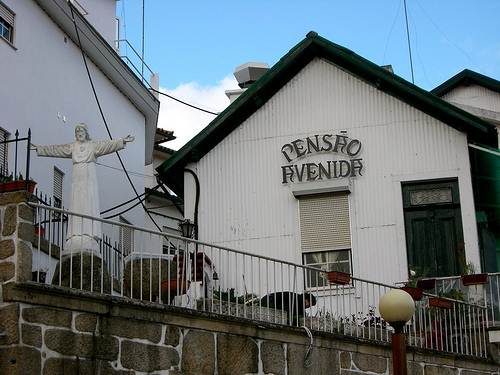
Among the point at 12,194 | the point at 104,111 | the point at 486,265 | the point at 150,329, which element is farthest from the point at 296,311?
the point at 104,111

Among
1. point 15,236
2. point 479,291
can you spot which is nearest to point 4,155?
point 15,236

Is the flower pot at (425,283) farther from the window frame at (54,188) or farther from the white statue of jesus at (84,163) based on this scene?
the window frame at (54,188)

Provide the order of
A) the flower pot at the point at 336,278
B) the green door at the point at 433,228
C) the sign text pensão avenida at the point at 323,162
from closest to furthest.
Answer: the flower pot at the point at 336,278
the green door at the point at 433,228
the sign text pensão avenida at the point at 323,162

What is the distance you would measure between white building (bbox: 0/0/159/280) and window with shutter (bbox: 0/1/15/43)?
0.02 metres

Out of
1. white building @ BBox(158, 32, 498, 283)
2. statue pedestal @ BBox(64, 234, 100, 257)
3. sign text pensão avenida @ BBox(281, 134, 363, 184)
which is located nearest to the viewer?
statue pedestal @ BBox(64, 234, 100, 257)

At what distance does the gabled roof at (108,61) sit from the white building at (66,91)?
0.08ft

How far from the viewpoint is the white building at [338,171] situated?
2042cm

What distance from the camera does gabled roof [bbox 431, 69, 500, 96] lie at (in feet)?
89.4

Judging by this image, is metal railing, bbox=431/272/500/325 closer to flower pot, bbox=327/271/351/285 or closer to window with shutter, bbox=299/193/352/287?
window with shutter, bbox=299/193/352/287

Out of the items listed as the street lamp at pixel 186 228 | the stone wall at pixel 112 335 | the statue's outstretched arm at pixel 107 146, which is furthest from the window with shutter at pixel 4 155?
the stone wall at pixel 112 335

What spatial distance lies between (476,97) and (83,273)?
1678cm

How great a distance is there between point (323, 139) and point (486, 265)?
13.6ft

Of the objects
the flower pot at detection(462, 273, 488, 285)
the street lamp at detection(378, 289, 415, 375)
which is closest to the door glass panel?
the flower pot at detection(462, 273, 488, 285)

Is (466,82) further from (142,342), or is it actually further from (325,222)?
(142,342)
